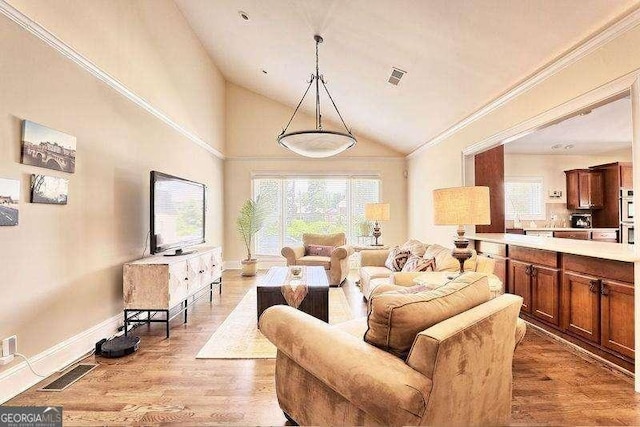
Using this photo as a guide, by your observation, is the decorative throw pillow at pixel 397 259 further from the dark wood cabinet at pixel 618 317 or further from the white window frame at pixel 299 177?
the white window frame at pixel 299 177

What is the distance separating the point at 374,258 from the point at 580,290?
235cm

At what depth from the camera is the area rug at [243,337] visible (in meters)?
2.89

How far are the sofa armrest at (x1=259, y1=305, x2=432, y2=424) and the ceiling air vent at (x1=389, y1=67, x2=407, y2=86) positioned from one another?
3530 millimetres

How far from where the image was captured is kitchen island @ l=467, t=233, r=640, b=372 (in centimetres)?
246

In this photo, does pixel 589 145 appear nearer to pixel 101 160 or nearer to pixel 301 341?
pixel 301 341

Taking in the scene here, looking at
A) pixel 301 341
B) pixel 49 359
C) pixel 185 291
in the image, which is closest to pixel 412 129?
pixel 185 291

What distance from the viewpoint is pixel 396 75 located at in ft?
14.2

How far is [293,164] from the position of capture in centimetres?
759

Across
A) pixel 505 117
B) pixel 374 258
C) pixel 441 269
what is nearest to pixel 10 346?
pixel 441 269

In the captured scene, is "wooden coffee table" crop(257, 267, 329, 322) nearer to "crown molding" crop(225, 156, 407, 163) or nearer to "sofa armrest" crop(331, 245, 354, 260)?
"sofa armrest" crop(331, 245, 354, 260)

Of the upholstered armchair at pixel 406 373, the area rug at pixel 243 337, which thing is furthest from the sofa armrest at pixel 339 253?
the upholstered armchair at pixel 406 373

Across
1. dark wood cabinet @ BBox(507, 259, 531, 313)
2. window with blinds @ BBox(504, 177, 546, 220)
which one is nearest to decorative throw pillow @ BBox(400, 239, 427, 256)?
dark wood cabinet @ BBox(507, 259, 531, 313)

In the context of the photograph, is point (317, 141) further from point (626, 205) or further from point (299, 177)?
point (626, 205)

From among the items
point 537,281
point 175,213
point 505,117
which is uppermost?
point 505,117
